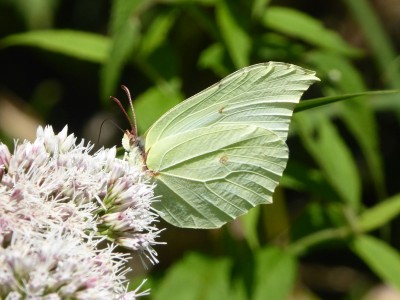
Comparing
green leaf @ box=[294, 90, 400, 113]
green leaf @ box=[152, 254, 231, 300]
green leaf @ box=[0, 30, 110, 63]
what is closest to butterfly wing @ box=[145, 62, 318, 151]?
green leaf @ box=[294, 90, 400, 113]

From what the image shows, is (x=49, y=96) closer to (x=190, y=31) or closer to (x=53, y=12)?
(x=53, y=12)

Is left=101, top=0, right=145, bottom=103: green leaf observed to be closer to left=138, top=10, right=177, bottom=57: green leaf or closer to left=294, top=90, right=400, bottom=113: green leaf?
left=138, top=10, right=177, bottom=57: green leaf

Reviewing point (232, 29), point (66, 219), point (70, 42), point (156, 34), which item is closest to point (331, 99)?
point (66, 219)

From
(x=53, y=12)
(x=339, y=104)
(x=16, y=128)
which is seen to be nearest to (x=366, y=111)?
(x=339, y=104)

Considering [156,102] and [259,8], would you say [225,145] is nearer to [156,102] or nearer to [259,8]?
[156,102]

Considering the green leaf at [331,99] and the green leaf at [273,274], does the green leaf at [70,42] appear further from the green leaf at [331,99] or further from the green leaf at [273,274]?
the green leaf at [331,99]

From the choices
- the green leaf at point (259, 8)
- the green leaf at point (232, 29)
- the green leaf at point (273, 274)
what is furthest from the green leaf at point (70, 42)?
the green leaf at point (273, 274)
